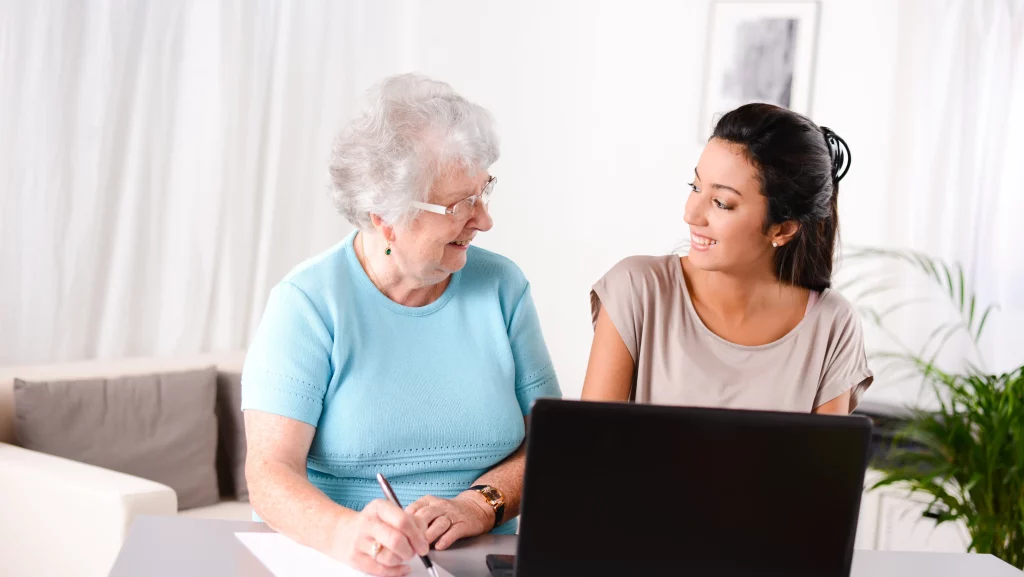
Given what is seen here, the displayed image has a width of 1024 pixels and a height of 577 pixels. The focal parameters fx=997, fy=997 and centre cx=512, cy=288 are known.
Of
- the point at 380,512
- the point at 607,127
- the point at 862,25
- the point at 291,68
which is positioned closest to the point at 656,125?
the point at 607,127

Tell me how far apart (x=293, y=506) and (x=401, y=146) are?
1.91ft

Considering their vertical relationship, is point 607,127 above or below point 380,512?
above

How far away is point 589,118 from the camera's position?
4086 millimetres

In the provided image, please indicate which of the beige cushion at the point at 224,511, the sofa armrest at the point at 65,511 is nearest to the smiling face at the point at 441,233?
the sofa armrest at the point at 65,511

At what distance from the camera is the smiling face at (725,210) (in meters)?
1.75

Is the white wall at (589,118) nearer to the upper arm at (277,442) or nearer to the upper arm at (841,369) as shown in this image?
the upper arm at (841,369)

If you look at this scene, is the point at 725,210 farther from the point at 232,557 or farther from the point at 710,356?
the point at 232,557

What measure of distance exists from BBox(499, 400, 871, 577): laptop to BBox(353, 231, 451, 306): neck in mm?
710

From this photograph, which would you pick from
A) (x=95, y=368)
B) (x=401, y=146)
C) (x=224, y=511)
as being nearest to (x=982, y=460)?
(x=401, y=146)

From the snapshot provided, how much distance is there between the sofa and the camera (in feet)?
7.78

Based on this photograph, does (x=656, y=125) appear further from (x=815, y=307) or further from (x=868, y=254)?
(x=815, y=307)

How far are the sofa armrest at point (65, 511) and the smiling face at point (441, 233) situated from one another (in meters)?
1.14

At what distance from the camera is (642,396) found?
1829 millimetres

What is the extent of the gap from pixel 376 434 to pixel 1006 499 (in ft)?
6.21
